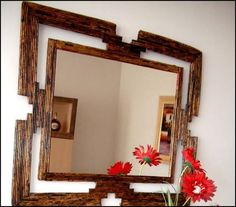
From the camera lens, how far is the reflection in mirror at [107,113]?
1361 millimetres

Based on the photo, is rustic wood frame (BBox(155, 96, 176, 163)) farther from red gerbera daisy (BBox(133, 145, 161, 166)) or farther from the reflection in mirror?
red gerbera daisy (BBox(133, 145, 161, 166))

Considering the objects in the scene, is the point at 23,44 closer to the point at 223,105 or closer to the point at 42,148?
the point at 42,148

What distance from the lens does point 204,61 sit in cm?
182

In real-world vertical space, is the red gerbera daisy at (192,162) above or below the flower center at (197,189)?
above

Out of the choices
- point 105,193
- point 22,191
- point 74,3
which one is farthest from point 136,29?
point 22,191

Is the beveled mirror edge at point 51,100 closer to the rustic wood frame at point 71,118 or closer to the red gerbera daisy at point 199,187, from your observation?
the rustic wood frame at point 71,118

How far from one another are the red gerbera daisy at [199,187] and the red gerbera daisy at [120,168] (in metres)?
0.40

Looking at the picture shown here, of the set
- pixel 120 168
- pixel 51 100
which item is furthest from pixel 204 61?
pixel 51 100

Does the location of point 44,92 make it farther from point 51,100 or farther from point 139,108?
point 139,108

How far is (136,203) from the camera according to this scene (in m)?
1.53

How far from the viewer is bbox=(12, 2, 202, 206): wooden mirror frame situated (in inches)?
49.0

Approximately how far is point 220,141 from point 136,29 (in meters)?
1.00

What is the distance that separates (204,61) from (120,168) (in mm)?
934

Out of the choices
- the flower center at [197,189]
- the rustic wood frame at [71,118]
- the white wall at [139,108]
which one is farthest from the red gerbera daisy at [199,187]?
the rustic wood frame at [71,118]
